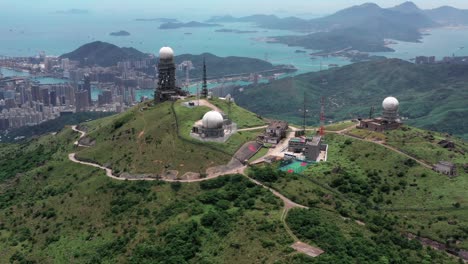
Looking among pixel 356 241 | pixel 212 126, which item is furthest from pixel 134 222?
pixel 356 241

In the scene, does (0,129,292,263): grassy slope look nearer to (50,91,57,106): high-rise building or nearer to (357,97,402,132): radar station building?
(357,97,402,132): radar station building

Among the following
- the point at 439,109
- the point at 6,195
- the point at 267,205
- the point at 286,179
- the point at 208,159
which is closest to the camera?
the point at 267,205

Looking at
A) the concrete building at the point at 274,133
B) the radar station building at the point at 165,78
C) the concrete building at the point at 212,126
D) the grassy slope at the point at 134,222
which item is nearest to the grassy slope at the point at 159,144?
the concrete building at the point at 212,126

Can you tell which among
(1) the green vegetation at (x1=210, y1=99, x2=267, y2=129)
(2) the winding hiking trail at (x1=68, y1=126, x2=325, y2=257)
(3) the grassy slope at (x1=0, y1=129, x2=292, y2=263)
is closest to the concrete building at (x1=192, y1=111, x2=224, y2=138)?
(1) the green vegetation at (x1=210, y1=99, x2=267, y2=129)

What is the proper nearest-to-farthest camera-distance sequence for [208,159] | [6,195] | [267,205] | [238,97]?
[267,205]
[208,159]
[6,195]
[238,97]

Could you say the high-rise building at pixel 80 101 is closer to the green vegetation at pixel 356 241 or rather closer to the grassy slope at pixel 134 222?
the grassy slope at pixel 134 222

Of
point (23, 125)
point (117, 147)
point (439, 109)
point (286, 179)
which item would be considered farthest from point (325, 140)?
point (23, 125)

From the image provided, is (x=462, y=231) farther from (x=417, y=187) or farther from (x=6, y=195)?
(x=6, y=195)
